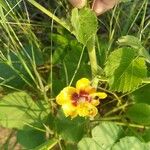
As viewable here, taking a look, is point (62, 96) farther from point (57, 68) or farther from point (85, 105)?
point (57, 68)

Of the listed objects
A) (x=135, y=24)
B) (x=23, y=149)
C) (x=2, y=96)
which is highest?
(x=135, y=24)

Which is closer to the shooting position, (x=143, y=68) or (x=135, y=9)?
(x=143, y=68)

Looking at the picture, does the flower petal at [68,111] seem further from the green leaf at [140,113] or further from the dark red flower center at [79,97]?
the green leaf at [140,113]

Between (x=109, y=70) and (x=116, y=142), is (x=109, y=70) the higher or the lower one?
the higher one

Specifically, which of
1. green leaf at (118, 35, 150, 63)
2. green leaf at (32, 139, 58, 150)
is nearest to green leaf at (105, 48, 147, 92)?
green leaf at (118, 35, 150, 63)

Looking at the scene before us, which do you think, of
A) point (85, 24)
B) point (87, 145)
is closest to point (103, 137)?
point (87, 145)

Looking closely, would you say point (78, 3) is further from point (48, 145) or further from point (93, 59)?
point (48, 145)

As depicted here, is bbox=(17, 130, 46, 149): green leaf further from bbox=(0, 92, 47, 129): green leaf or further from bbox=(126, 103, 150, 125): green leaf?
bbox=(126, 103, 150, 125): green leaf

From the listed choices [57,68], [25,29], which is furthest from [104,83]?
[25,29]
